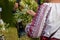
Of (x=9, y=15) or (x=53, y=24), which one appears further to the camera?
(x=9, y=15)

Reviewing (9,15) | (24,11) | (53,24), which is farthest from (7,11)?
(53,24)

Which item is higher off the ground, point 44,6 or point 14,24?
point 44,6

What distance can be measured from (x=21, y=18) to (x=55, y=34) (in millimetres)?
459

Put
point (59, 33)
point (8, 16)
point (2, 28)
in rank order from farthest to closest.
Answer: point (8, 16)
point (2, 28)
point (59, 33)

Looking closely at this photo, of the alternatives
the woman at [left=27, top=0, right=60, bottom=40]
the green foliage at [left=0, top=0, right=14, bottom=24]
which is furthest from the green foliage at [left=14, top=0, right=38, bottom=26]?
the woman at [left=27, top=0, right=60, bottom=40]

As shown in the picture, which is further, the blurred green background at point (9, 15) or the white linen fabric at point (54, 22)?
the blurred green background at point (9, 15)

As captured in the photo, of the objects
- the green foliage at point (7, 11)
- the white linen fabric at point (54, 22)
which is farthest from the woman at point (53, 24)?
the green foliage at point (7, 11)

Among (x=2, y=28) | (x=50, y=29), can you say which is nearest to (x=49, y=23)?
(x=50, y=29)

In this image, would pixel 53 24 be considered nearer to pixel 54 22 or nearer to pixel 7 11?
pixel 54 22

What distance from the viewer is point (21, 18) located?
144cm

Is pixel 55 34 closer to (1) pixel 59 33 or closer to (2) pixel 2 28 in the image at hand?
(1) pixel 59 33

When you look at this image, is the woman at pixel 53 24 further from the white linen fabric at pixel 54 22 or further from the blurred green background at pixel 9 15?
the blurred green background at pixel 9 15

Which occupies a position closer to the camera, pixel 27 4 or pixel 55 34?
pixel 55 34

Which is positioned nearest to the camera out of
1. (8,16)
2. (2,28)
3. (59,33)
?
(59,33)
